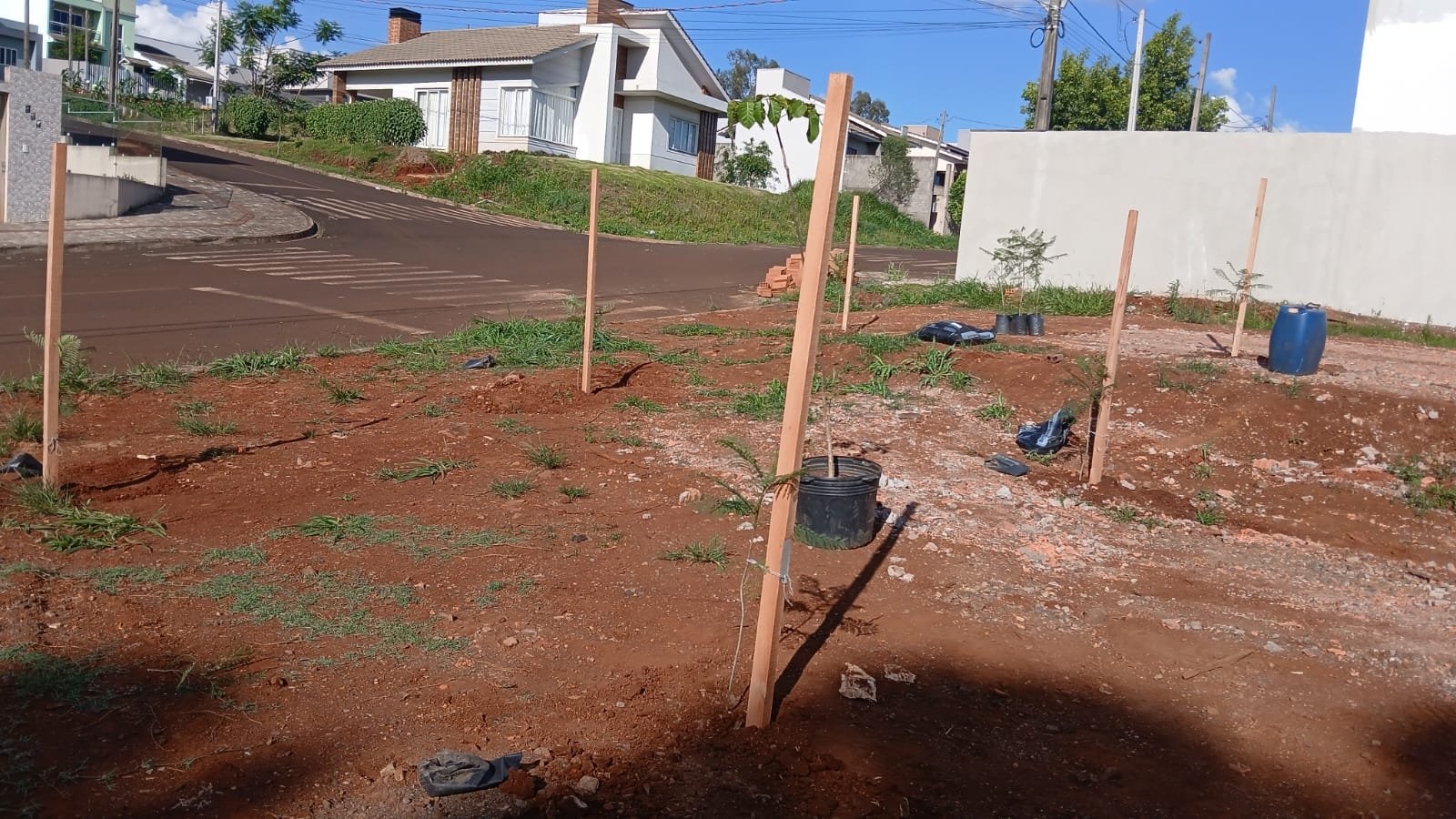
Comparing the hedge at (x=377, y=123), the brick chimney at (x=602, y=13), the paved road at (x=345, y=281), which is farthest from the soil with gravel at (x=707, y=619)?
the brick chimney at (x=602, y=13)

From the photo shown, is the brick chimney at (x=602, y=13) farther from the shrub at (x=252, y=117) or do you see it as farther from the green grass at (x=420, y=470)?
the green grass at (x=420, y=470)

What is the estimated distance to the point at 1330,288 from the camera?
15.2 meters

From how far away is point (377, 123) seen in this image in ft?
123

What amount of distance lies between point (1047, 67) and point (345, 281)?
12626mm

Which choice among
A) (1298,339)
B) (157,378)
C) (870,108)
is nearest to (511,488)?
(157,378)

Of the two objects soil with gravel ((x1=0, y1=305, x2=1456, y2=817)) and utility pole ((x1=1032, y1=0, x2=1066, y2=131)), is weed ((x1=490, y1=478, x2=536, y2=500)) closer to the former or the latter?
soil with gravel ((x1=0, y1=305, x2=1456, y2=817))

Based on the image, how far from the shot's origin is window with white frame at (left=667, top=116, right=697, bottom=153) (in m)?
42.5

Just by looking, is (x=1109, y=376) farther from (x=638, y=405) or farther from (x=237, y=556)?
(x=237, y=556)

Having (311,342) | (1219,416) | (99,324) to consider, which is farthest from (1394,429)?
(99,324)

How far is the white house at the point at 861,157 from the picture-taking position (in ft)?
149

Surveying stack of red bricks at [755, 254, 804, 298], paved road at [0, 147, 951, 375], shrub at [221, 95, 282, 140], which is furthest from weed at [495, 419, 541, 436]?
shrub at [221, 95, 282, 140]

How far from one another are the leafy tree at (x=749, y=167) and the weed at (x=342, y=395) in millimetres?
36712

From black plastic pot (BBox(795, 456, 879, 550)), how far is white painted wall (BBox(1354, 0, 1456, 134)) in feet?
43.3

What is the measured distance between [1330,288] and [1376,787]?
1320cm
